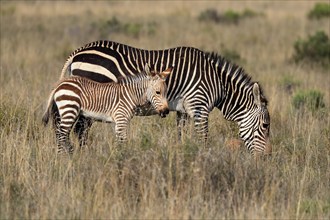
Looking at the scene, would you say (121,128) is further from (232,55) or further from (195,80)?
(232,55)

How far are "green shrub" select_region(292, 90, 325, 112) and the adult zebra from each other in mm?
3017

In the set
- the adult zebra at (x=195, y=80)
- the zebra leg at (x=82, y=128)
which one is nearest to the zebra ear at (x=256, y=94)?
the adult zebra at (x=195, y=80)

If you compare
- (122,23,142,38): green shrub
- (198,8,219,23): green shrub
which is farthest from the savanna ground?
(198,8,219,23): green shrub

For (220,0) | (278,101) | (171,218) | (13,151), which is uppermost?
(220,0)

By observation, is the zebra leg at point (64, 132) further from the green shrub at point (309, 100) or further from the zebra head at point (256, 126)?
the green shrub at point (309, 100)

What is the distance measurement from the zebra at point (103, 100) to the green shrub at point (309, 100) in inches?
160

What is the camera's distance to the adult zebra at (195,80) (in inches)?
389

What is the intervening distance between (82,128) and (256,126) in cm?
229

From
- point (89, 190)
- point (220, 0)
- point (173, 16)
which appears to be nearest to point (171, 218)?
point (89, 190)

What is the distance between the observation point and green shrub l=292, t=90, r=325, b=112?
13016 millimetres

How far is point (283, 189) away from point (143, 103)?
2626mm

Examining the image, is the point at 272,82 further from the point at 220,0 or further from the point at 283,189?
the point at 220,0

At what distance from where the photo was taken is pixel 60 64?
60.9 ft

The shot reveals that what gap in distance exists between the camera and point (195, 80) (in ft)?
33.1
